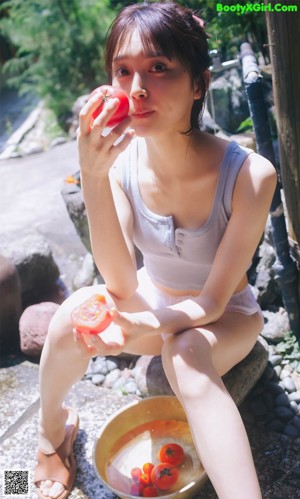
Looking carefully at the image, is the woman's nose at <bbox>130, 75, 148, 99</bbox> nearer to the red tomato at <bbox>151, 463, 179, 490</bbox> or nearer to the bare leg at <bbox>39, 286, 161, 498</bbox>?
the bare leg at <bbox>39, 286, 161, 498</bbox>

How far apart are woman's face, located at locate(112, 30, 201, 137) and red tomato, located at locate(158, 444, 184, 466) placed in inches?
53.6

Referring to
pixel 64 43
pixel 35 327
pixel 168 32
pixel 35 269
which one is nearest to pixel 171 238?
pixel 168 32

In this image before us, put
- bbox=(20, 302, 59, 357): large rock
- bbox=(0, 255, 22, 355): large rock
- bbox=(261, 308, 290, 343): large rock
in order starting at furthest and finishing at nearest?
1. bbox=(0, 255, 22, 355): large rock
2. bbox=(20, 302, 59, 357): large rock
3. bbox=(261, 308, 290, 343): large rock

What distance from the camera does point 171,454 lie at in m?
2.39

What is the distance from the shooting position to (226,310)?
90.0 inches

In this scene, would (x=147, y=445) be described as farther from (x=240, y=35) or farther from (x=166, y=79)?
(x=240, y=35)

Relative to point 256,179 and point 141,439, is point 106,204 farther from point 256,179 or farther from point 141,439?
point 141,439

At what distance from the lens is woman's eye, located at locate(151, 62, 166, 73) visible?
1906 millimetres

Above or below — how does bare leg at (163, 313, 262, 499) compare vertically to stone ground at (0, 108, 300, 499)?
above

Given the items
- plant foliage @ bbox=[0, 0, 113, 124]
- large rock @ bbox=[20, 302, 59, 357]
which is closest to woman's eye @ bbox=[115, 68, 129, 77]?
large rock @ bbox=[20, 302, 59, 357]

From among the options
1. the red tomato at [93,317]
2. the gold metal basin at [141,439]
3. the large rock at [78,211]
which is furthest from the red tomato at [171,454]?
the large rock at [78,211]

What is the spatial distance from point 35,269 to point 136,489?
6.19ft

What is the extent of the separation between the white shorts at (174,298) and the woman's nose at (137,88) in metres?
0.82

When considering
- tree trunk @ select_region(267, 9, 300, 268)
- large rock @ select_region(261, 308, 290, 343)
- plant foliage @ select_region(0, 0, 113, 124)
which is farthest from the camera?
plant foliage @ select_region(0, 0, 113, 124)
